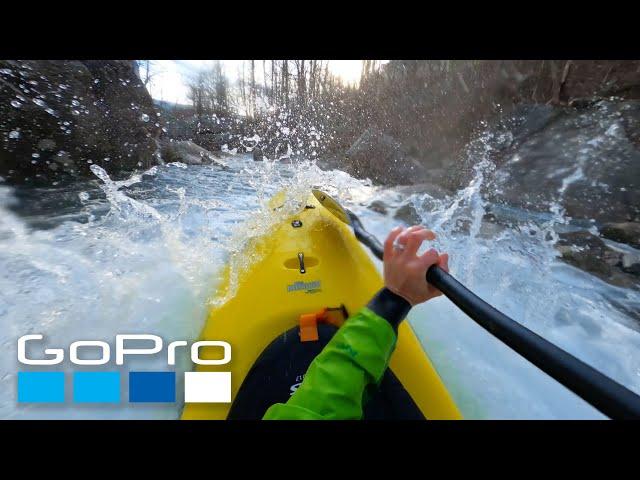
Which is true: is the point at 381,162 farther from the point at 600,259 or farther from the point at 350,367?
the point at 350,367

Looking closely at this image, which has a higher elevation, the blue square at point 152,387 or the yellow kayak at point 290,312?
the yellow kayak at point 290,312

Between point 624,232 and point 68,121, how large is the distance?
7742 millimetres

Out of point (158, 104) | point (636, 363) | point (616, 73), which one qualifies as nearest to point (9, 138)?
point (158, 104)

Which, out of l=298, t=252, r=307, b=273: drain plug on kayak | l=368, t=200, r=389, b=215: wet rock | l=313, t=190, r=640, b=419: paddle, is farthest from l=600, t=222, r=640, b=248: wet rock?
l=313, t=190, r=640, b=419: paddle

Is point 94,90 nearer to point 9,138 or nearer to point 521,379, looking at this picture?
point 9,138

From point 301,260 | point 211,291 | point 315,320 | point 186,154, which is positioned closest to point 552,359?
point 315,320

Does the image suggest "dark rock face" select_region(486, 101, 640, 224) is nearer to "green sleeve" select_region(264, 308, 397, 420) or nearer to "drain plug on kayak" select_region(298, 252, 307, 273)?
"drain plug on kayak" select_region(298, 252, 307, 273)

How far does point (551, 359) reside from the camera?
1.71 ft

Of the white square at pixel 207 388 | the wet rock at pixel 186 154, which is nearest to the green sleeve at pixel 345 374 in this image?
the white square at pixel 207 388

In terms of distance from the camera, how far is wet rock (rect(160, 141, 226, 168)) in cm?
789

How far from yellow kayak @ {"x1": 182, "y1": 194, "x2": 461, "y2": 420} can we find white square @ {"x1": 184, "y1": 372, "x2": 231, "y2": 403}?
2 centimetres

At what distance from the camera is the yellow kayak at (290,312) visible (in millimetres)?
977

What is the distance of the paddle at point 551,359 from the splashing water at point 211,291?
975 millimetres

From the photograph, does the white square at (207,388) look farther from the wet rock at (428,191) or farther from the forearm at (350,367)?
the wet rock at (428,191)
